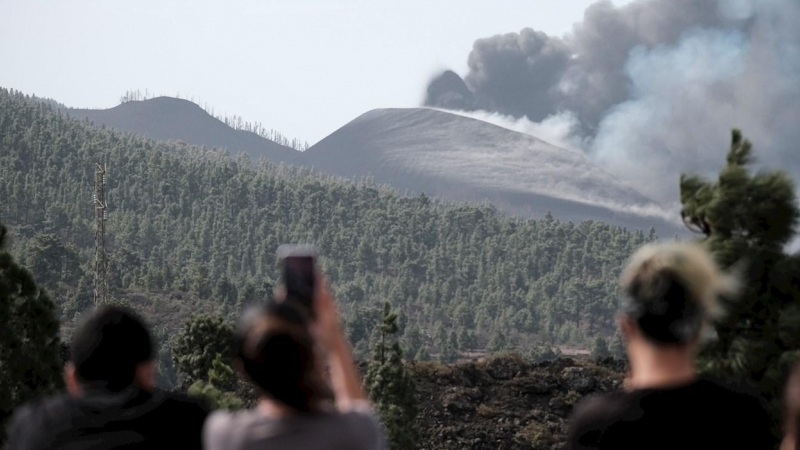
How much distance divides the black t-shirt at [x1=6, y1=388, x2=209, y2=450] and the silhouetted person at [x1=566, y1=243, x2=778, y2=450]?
5.59 ft

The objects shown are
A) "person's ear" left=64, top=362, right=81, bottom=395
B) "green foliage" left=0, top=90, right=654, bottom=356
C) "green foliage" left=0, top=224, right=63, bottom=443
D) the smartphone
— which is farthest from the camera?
"green foliage" left=0, top=90, right=654, bottom=356

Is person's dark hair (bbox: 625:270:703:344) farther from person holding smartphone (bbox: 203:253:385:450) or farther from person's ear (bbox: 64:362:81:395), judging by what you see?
person's ear (bbox: 64:362:81:395)

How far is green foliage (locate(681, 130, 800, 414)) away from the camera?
19.2 meters

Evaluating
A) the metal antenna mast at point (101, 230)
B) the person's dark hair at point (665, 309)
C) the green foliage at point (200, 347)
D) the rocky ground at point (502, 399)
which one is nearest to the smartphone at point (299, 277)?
the person's dark hair at point (665, 309)

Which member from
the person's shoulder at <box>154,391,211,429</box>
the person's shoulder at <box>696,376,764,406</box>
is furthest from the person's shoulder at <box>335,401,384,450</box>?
the person's shoulder at <box>696,376,764,406</box>

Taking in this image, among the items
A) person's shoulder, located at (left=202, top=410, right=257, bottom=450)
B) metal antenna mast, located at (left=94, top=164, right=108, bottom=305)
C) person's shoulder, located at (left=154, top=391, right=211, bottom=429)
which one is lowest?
metal antenna mast, located at (left=94, top=164, right=108, bottom=305)

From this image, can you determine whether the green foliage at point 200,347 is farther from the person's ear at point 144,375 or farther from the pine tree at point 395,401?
the person's ear at point 144,375

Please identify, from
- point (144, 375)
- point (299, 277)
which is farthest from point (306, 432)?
point (144, 375)

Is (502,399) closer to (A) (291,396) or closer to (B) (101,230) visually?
(B) (101,230)

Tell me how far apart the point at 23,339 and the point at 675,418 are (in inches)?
1100

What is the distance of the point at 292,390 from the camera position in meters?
4.82

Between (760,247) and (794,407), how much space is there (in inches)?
620

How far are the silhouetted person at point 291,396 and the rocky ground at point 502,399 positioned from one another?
57.0 meters

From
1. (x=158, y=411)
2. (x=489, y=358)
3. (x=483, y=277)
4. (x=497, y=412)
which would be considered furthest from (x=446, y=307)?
(x=158, y=411)
